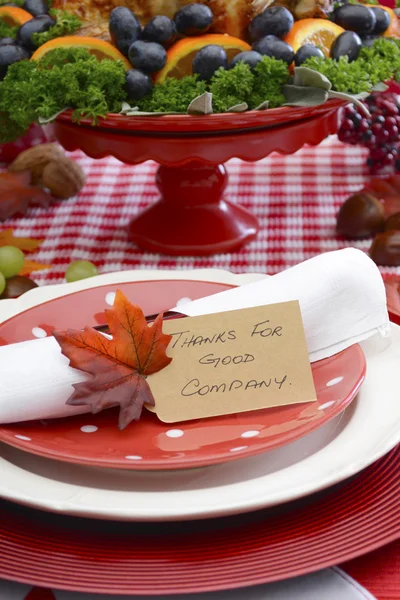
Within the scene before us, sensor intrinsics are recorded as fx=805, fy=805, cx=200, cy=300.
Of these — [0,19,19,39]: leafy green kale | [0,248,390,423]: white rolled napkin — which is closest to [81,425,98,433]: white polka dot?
[0,248,390,423]: white rolled napkin

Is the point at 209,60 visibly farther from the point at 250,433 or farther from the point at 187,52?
the point at 250,433

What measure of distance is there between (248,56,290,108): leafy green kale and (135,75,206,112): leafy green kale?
59mm

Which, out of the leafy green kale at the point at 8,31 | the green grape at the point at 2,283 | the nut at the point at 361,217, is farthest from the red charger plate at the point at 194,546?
the leafy green kale at the point at 8,31

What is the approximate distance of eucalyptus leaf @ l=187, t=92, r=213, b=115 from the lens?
0.84 m

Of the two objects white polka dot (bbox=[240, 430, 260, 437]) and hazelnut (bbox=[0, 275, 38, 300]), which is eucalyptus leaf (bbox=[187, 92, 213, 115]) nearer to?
hazelnut (bbox=[0, 275, 38, 300])

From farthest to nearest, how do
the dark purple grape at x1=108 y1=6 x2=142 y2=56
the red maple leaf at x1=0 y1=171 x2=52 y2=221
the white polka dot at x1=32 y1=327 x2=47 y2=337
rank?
the red maple leaf at x1=0 y1=171 x2=52 y2=221 < the dark purple grape at x1=108 y1=6 x2=142 y2=56 < the white polka dot at x1=32 y1=327 x2=47 y2=337

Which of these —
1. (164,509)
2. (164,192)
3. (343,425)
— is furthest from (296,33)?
(164,509)

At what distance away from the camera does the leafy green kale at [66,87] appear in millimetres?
890

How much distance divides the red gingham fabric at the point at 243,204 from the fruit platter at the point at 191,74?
16cm

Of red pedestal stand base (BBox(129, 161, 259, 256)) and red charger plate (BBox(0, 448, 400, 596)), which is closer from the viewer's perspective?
red charger plate (BBox(0, 448, 400, 596))

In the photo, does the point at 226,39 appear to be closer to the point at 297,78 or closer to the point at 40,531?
the point at 297,78

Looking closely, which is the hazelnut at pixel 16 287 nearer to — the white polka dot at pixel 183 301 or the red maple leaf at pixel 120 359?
the white polka dot at pixel 183 301

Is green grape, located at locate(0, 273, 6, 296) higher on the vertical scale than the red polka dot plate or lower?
lower

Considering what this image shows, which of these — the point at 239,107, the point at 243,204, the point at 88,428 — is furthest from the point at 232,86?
the point at 88,428
